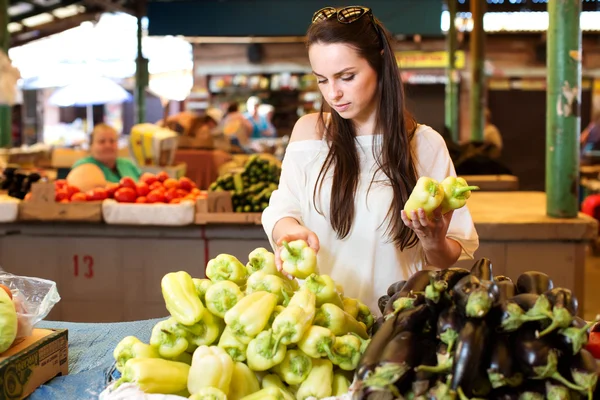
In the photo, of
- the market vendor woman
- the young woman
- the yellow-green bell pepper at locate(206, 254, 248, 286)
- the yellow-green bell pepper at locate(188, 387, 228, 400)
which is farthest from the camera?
the market vendor woman

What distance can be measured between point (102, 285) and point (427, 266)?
311 centimetres

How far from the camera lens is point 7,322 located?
6.39 feet

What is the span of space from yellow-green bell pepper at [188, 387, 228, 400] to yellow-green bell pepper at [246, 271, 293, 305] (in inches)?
12.9

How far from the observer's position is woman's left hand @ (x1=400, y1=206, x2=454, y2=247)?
2.03m

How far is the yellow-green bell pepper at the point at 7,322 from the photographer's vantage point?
1.94m

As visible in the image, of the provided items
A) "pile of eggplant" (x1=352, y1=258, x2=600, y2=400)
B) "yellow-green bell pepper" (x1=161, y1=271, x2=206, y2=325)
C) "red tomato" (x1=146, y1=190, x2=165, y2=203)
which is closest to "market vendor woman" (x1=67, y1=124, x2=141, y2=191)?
"red tomato" (x1=146, y1=190, x2=165, y2=203)

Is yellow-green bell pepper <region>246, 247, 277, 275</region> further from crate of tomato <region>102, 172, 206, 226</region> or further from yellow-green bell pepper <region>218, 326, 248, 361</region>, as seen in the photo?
crate of tomato <region>102, 172, 206, 226</region>

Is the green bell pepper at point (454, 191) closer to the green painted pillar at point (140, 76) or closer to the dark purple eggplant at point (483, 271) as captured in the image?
the dark purple eggplant at point (483, 271)

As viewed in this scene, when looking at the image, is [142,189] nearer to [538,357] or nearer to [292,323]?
[292,323]

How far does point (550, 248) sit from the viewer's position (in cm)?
460

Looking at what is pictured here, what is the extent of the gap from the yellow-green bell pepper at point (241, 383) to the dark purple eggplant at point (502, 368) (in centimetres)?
57

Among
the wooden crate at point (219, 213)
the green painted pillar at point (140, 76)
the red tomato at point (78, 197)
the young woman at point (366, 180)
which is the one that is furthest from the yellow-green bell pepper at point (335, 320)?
the green painted pillar at point (140, 76)

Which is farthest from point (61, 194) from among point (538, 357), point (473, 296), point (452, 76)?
point (452, 76)

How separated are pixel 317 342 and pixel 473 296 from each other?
394 millimetres
